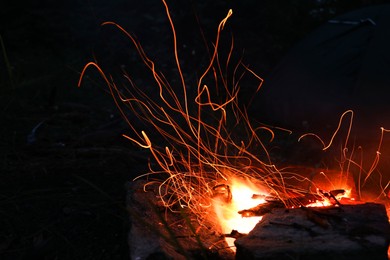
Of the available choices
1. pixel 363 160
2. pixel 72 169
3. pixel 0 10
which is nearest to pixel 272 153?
pixel 363 160

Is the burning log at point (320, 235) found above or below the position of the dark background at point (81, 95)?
above

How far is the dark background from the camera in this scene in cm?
384

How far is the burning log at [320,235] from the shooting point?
2691 millimetres

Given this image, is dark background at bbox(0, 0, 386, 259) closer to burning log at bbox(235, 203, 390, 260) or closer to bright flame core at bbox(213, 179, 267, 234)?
bright flame core at bbox(213, 179, 267, 234)

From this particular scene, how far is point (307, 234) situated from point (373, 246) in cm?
38

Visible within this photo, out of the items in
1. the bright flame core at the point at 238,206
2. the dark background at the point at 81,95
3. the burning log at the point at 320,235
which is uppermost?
the burning log at the point at 320,235

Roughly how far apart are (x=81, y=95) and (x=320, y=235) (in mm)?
6323

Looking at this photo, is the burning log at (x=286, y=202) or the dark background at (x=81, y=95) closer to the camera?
the burning log at (x=286, y=202)

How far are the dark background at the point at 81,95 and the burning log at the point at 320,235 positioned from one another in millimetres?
950

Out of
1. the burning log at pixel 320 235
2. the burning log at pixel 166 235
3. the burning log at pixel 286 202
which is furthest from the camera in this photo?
the burning log at pixel 286 202

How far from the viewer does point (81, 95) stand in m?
8.47

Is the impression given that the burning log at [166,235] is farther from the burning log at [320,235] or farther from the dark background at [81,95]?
the burning log at [320,235]

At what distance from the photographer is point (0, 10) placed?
29.5ft

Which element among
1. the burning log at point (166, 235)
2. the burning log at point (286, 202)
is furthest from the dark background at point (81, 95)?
the burning log at point (286, 202)
